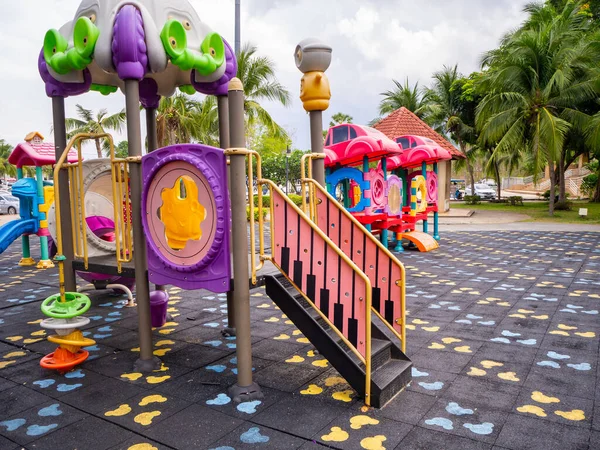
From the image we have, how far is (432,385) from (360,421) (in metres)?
0.87

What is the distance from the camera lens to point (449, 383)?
384 centimetres

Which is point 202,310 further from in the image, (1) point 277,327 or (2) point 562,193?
(2) point 562,193

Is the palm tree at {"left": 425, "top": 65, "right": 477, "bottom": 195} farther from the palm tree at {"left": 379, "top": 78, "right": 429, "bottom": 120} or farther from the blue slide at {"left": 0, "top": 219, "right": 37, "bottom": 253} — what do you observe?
the blue slide at {"left": 0, "top": 219, "right": 37, "bottom": 253}

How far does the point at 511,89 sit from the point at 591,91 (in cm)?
333

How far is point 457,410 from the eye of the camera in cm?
337

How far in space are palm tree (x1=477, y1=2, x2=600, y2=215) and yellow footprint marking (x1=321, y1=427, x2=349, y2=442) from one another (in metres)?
20.1

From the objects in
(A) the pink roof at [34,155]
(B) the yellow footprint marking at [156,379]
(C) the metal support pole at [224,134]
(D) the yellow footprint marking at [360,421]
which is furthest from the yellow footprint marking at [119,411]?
(A) the pink roof at [34,155]

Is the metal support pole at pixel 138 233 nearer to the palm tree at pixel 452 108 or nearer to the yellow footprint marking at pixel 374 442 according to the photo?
the yellow footprint marking at pixel 374 442

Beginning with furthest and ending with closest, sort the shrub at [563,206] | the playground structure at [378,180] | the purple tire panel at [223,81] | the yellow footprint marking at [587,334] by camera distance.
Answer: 1. the shrub at [563,206]
2. the playground structure at [378,180]
3. the purple tire panel at [223,81]
4. the yellow footprint marking at [587,334]

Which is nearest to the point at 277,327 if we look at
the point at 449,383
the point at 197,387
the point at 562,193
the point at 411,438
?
the point at 197,387

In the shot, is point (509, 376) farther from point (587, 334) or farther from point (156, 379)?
point (156, 379)

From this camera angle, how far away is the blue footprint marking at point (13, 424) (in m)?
3.22

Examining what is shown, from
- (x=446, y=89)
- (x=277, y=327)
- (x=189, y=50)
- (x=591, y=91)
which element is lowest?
(x=277, y=327)

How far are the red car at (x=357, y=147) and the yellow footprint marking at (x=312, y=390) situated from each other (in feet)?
21.8
